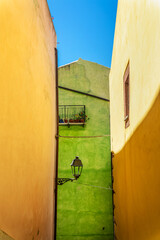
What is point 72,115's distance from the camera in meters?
13.2

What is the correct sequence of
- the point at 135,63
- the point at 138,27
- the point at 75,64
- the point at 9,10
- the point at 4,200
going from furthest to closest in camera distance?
the point at 75,64 < the point at 135,63 < the point at 138,27 < the point at 9,10 < the point at 4,200

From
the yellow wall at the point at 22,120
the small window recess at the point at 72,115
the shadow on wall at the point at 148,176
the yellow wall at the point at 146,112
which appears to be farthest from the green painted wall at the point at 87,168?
the yellow wall at the point at 146,112

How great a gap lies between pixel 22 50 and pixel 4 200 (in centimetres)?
220

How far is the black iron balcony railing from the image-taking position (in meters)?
12.8

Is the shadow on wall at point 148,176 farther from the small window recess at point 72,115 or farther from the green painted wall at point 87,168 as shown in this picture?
the small window recess at point 72,115

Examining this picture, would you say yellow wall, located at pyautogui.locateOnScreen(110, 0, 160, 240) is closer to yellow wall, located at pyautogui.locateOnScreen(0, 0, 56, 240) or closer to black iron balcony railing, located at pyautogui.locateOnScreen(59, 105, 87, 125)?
yellow wall, located at pyautogui.locateOnScreen(0, 0, 56, 240)

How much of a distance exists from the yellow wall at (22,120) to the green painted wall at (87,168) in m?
6.63

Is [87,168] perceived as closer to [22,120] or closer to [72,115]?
[72,115]

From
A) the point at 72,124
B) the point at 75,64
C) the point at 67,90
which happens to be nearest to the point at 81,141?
the point at 72,124

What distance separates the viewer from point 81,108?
43.8ft

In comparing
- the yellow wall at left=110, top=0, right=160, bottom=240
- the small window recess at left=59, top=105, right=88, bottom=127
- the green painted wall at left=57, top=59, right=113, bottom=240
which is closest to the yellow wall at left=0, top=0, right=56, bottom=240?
the yellow wall at left=110, top=0, right=160, bottom=240

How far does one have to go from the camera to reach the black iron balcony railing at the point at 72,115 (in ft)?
41.9

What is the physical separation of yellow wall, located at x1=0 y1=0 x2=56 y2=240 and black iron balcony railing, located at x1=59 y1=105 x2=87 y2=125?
6986 millimetres

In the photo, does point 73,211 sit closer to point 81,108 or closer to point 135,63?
point 81,108
